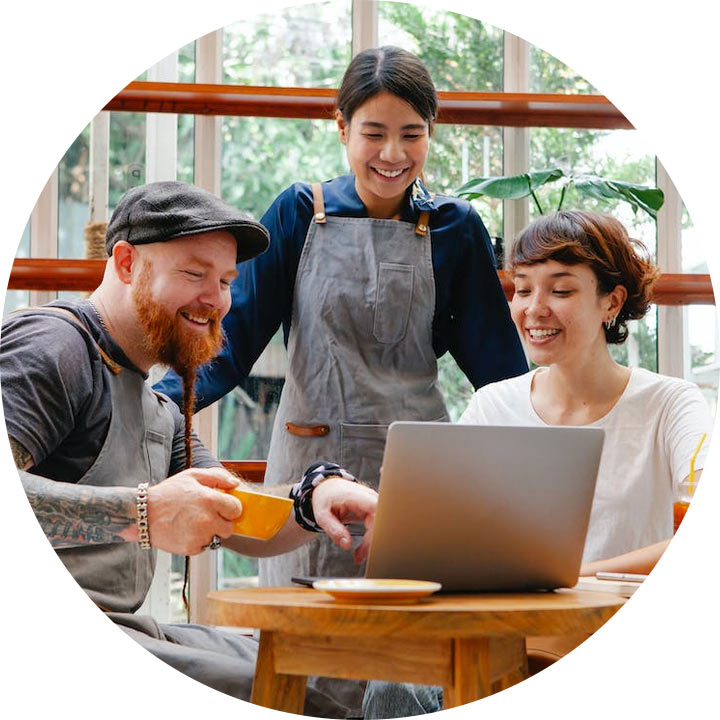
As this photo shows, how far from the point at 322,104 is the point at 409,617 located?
232 centimetres

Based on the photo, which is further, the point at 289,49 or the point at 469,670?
the point at 289,49

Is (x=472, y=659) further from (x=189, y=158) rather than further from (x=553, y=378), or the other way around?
(x=189, y=158)

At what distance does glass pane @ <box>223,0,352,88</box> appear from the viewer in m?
3.48

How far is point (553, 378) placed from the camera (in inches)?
86.5

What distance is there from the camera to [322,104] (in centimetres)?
325

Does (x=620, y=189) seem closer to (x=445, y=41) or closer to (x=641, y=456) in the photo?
(x=445, y=41)

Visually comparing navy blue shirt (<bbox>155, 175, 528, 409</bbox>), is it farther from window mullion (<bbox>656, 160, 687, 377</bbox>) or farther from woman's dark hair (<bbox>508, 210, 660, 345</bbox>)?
window mullion (<bbox>656, 160, 687, 377</bbox>)

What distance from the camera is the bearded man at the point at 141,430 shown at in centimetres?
152

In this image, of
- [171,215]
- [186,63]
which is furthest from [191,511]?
[186,63]

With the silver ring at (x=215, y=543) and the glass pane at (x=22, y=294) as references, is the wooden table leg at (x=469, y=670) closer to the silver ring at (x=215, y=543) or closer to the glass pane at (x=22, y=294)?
the silver ring at (x=215, y=543)

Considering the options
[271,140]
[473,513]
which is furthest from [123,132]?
[473,513]

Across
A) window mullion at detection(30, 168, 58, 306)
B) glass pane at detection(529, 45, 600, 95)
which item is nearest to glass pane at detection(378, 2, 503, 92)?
glass pane at detection(529, 45, 600, 95)

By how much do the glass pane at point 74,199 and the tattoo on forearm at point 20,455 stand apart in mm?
1963

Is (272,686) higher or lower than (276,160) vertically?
lower
